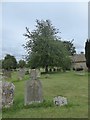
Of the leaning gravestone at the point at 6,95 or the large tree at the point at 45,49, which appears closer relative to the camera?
the leaning gravestone at the point at 6,95

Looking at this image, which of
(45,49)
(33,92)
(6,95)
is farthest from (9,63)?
(6,95)

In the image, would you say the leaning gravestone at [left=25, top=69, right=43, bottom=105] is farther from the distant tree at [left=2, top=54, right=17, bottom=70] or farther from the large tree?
the distant tree at [left=2, top=54, right=17, bottom=70]

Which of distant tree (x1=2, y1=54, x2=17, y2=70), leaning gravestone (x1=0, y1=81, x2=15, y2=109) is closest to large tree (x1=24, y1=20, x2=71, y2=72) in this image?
distant tree (x1=2, y1=54, x2=17, y2=70)

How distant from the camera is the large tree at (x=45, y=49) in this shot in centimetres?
4759

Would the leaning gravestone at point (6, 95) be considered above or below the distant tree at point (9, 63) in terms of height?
below

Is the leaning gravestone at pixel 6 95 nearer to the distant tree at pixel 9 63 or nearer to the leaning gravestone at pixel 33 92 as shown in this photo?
the leaning gravestone at pixel 33 92

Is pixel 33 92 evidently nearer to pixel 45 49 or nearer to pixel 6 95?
pixel 6 95

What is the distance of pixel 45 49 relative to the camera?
4769cm

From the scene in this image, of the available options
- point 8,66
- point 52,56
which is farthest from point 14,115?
point 8,66

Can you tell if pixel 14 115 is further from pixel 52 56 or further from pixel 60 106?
pixel 52 56

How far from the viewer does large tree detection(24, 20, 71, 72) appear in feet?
156

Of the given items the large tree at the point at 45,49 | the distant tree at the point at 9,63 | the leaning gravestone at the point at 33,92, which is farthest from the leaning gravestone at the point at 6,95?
the distant tree at the point at 9,63

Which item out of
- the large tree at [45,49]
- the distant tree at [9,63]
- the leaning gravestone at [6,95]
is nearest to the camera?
the leaning gravestone at [6,95]

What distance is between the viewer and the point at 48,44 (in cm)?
4750
